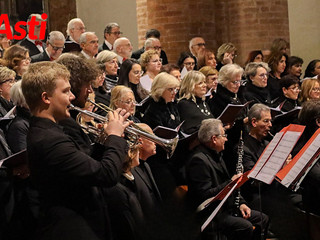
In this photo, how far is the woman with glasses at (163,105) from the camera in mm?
6543

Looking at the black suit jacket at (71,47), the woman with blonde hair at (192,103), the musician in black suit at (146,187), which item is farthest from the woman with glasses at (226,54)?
the musician in black suit at (146,187)

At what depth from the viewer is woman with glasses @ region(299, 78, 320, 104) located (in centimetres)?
795

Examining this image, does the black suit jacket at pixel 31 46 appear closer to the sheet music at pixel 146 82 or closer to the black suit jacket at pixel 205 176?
the sheet music at pixel 146 82

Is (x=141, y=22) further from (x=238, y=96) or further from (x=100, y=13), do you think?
(x=238, y=96)

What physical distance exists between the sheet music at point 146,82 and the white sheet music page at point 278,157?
3267mm

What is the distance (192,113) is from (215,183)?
1.38 m

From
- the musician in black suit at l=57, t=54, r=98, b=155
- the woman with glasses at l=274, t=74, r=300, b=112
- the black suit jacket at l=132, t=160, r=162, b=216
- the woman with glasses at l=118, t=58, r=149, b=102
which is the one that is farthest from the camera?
the woman with glasses at l=274, t=74, r=300, b=112

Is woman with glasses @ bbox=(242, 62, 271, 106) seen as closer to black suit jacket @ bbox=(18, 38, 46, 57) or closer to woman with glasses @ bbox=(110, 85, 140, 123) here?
woman with glasses @ bbox=(110, 85, 140, 123)

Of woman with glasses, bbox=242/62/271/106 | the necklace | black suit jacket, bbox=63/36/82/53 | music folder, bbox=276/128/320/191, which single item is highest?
black suit jacket, bbox=63/36/82/53

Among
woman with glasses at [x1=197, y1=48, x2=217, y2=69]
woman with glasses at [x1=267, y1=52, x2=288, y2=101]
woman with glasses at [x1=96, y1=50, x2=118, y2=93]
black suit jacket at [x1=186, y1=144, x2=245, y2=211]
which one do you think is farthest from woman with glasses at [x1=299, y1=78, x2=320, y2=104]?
black suit jacket at [x1=186, y1=144, x2=245, y2=211]

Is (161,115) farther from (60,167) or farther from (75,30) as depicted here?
(60,167)

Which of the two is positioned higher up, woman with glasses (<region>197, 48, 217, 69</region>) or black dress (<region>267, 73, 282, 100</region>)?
woman with glasses (<region>197, 48, 217, 69</region>)

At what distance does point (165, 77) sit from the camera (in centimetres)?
673

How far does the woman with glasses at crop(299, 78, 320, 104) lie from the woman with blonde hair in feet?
5.20
